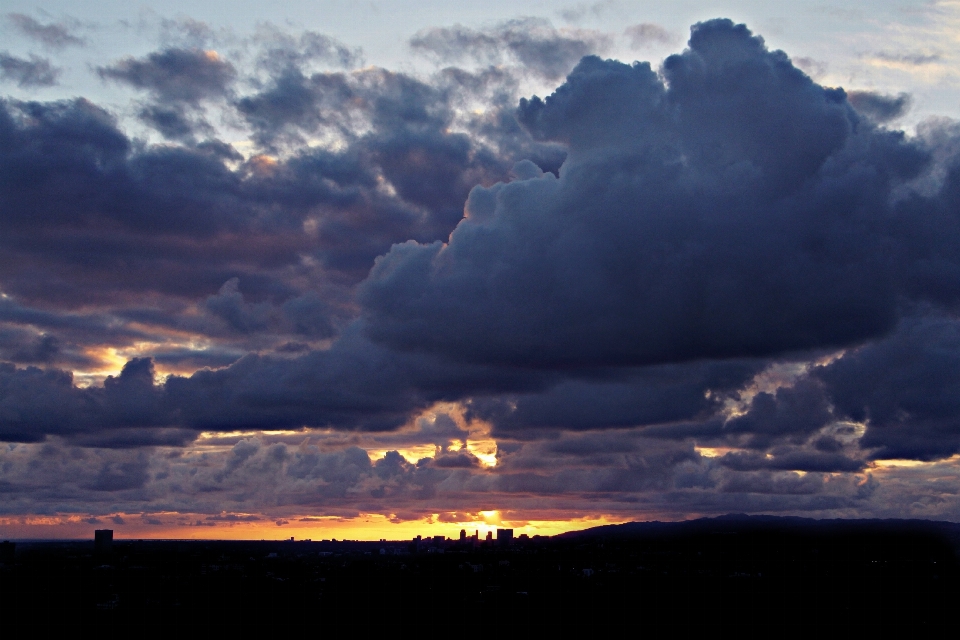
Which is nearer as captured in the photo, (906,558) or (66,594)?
(66,594)

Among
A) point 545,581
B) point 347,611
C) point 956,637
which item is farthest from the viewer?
point 545,581

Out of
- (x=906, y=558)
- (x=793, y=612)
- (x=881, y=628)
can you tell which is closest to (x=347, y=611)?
(x=793, y=612)

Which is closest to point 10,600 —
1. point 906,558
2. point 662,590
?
point 662,590

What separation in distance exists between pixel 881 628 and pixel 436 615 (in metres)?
63.8

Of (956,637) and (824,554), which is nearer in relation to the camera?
(956,637)

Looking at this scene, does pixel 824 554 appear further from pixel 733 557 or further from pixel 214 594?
pixel 214 594

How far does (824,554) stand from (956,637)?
132 ft

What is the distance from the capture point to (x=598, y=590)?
538 ft

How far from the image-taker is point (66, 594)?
169 meters

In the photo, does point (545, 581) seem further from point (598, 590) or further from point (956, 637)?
point (956, 637)

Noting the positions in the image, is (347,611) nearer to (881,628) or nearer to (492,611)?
(492,611)

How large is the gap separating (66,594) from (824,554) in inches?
4964

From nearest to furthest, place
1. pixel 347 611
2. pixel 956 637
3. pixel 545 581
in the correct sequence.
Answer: pixel 956 637 → pixel 347 611 → pixel 545 581

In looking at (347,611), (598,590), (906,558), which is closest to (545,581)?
(598,590)
